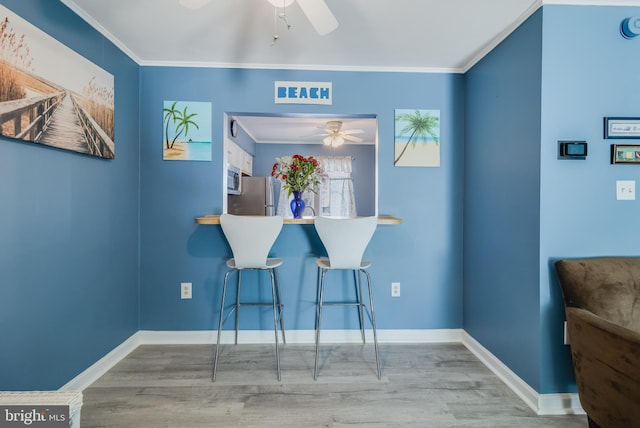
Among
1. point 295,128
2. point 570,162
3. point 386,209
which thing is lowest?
point 386,209

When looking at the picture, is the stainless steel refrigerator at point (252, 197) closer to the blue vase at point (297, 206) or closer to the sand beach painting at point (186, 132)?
the sand beach painting at point (186, 132)

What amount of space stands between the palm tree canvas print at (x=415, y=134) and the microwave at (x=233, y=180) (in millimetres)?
2140

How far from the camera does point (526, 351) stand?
73.8 inches

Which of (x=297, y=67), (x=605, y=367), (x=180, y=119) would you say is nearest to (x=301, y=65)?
(x=297, y=67)

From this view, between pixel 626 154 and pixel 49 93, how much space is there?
319cm

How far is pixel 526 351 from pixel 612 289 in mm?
587

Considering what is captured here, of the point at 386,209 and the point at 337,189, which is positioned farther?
the point at 337,189

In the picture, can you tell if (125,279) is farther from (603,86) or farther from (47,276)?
(603,86)

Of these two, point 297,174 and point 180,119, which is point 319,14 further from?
point 180,119

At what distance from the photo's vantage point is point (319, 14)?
1.50 m

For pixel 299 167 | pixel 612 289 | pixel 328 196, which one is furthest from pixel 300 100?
pixel 328 196

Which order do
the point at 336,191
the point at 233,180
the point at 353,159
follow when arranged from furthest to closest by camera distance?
the point at 353,159 → the point at 336,191 → the point at 233,180

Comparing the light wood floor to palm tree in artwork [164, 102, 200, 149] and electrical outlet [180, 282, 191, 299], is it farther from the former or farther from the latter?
palm tree in artwork [164, 102, 200, 149]

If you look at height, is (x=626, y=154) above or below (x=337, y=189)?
below
